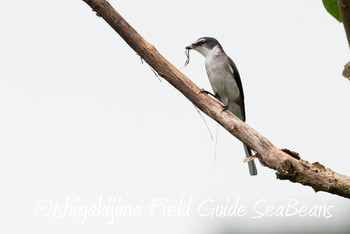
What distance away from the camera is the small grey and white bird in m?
6.88

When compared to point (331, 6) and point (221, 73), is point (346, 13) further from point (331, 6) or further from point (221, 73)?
point (221, 73)

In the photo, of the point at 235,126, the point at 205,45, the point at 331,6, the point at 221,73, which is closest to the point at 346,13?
the point at 331,6

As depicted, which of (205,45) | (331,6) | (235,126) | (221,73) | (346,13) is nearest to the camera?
(346,13)

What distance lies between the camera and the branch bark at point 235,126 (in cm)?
355

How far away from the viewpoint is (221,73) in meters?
6.90

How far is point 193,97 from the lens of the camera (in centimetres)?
441

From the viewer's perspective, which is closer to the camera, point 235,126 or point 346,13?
point 346,13

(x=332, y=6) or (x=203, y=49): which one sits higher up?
(x=203, y=49)

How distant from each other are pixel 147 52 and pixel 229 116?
777 millimetres

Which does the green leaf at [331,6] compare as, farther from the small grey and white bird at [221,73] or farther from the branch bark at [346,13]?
the small grey and white bird at [221,73]

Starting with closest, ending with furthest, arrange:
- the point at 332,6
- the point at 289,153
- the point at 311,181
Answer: the point at 332,6, the point at 311,181, the point at 289,153

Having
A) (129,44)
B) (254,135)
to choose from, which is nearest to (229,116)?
(254,135)

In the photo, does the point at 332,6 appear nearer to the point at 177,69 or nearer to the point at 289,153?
the point at 289,153

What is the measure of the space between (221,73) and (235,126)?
2762 mm
